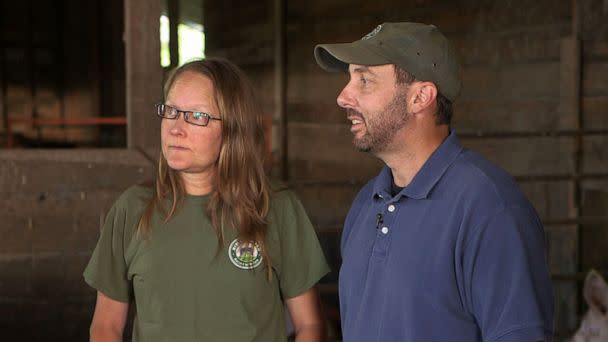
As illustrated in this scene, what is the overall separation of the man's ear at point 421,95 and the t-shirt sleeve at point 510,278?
274 mm

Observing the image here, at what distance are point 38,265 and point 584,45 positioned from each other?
286 centimetres

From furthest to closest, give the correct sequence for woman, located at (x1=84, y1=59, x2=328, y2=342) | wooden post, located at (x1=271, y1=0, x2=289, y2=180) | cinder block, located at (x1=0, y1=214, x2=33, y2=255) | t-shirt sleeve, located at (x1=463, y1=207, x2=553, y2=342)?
wooden post, located at (x1=271, y1=0, x2=289, y2=180) → cinder block, located at (x1=0, y1=214, x2=33, y2=255) → woman, located at (x1=84, y1=59, x2=328, y2=342) → t-shirt sleeve, located at (x1=463, y1=207, x2=553, y2=342)

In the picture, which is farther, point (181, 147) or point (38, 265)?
point (38, 265)

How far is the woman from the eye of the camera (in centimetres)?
161

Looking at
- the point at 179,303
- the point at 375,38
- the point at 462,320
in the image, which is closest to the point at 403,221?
the point at 462,320

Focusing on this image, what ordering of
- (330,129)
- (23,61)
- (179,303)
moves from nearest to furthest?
(179,303)
(330,129)
(23,61)


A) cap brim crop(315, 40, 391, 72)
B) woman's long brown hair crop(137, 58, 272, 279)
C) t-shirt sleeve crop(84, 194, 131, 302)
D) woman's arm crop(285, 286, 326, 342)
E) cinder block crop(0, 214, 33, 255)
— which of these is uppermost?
cap brim crop(315, 40, 391, 72)

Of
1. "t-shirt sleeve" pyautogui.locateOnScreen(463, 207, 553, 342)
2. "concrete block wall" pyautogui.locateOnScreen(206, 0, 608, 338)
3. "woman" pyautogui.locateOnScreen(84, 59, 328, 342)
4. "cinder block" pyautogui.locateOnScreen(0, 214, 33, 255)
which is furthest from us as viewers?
"concrete block wall" pyautogui.locateOnScreen(206, 0, 608, 338)

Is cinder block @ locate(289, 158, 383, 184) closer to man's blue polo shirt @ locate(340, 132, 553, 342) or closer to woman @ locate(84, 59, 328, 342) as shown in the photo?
woman @ locate(84, 59, 328, 342)

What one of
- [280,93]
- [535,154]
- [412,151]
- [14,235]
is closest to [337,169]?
[280,93]

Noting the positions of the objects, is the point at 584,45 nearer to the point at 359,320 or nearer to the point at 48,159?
the point at 48,159

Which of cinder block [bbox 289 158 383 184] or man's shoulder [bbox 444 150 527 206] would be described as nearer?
man's shoulder [bbox 444 150 527 206]

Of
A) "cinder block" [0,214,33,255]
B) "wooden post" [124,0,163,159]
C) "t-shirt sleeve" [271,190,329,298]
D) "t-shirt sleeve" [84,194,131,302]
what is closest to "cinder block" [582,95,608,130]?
"wooden post" [124,0,163,159]

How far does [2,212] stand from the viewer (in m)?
3.41
